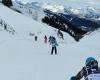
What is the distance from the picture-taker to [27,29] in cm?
10794

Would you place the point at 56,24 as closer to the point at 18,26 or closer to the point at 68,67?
the point at 18,26

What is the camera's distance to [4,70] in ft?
53.3

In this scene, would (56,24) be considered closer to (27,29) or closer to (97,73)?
(27,29)

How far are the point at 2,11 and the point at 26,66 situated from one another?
95.8 m

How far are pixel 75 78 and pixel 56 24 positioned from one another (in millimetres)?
123794

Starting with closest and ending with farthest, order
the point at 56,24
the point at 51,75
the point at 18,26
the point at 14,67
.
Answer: the point at 51,75 < the point at 14,67 < the point at 18,26 < the point at 56,24

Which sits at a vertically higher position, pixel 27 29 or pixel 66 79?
pixel 66 79

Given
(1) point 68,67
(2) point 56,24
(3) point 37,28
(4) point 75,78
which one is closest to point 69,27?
(2) point 56,24

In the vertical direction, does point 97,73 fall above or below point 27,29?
above

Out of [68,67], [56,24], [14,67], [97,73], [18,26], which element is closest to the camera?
[97,73]

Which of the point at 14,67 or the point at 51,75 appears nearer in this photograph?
the point at 51,75

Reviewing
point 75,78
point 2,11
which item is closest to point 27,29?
point 2,11

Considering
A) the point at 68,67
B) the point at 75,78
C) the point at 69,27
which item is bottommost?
the point at 69,27

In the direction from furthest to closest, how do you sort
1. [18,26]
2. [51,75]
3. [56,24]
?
[56,24] → [18,26] → [51,75]
